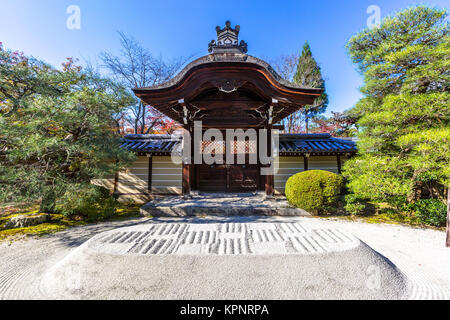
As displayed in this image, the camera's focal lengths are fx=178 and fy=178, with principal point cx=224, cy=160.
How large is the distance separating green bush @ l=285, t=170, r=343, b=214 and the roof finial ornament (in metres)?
4.92

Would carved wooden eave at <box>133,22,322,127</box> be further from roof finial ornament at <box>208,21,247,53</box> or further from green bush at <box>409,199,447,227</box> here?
green bush at <box>409,199,447,227</box>

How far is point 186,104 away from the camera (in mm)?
5684

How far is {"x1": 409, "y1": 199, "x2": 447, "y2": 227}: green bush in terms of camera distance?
15.2 ft

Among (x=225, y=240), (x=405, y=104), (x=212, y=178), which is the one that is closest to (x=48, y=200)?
(x=225, y=240)

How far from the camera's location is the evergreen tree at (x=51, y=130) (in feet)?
12.6

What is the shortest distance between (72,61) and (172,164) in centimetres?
1171

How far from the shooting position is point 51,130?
486cm

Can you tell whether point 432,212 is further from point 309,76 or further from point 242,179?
point 309,76

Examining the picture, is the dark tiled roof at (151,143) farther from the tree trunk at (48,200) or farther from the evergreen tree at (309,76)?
the evergreen tree at (309,76)

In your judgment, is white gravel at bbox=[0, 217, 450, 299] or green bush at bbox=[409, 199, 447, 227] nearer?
white gravel at bbox=[0, 217, 450, 299]

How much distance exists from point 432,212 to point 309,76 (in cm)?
1825

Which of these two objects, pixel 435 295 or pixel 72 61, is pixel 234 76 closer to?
pixel 435 295

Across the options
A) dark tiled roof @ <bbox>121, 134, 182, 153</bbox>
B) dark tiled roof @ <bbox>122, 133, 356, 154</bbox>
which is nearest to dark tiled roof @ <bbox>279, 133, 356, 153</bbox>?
dark tiled roof @ <bbox>122, 133, 356, 154</bbox>
